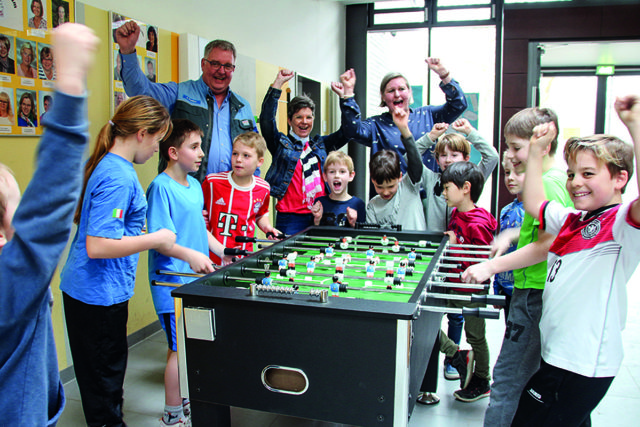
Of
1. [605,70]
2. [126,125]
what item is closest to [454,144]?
[126,125]

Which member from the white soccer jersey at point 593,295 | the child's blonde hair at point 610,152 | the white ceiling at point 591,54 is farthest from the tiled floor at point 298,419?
the white ceiling at point 591,54

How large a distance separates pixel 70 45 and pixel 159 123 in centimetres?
113

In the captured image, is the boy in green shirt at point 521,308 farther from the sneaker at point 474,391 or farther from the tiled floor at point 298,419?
the sneaker at point 474,391

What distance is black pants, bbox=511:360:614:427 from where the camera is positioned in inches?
55.9

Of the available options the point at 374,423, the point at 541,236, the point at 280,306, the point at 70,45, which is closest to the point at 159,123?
the point at 280,306

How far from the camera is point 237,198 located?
2.61 m

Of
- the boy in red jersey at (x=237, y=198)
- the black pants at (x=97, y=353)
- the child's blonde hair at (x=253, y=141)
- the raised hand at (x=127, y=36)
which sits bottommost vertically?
the black pants at (x=97, y=353)

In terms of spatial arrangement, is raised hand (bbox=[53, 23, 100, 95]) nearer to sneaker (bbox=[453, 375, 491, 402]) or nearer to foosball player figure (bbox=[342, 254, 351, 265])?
foosball player figure (bbox=[342, 254, 351, 265])

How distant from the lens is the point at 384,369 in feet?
4.40

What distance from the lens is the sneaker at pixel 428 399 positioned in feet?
8.18

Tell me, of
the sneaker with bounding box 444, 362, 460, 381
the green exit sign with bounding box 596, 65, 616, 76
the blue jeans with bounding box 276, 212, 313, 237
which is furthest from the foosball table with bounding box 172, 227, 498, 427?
the green exit sign with bounding box 596, 65, 616, 76

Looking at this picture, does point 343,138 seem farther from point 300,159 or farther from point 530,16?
point 530,16

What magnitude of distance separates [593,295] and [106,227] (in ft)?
5.03

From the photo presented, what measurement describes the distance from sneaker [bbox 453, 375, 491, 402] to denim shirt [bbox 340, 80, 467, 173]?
130 cm
